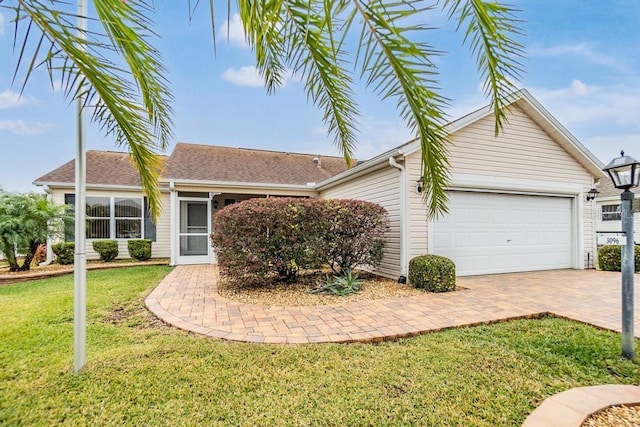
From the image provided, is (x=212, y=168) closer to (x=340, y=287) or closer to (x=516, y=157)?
(x=340, y=287)

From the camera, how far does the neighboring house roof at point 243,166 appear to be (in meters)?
11.7

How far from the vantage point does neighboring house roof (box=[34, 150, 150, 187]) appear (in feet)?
37.2

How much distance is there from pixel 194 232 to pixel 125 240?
2762 millimetres

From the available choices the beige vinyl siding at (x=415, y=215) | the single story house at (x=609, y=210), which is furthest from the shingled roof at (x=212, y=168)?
the single story house at (x=609, y=210)

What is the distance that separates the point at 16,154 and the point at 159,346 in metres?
6.36

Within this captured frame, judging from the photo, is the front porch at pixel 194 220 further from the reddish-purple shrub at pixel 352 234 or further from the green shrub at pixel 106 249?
the reddish-purple shrub at pixel 352 234

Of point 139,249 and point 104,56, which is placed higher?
point 104,56

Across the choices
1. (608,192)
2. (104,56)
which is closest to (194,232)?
(104,56)

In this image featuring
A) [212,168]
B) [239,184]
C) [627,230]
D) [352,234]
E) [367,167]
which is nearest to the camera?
[627,230]

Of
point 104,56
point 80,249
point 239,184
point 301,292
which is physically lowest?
point 301,292

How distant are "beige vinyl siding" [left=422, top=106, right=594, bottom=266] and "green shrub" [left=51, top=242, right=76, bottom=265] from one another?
10964mm

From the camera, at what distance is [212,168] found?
12547 mm

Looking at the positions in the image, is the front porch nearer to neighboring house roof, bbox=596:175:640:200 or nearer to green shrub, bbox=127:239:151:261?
green shrub, bbox=127:239:151:261

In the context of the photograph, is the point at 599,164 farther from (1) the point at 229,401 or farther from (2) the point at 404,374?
(1) the point at 229,401
